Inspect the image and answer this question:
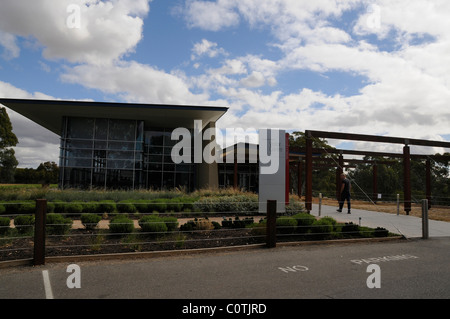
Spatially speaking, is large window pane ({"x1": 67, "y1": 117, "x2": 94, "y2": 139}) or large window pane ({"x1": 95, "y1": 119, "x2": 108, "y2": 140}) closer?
large window pane ({"x1": 67, "y1": 117, "x2": 94, "y2": 139})

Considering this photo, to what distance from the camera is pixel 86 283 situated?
4.95 m

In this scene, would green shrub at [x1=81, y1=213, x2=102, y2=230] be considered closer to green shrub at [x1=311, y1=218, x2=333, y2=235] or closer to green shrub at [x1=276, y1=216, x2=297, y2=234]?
green shrub at [x1=276, y1=216, x2=297, y2=234]

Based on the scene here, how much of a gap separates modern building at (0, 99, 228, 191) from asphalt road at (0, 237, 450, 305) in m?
17.7

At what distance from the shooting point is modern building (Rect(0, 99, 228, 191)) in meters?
23.4

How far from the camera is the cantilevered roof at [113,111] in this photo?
22.2m

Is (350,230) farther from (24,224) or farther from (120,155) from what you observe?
(120,155)

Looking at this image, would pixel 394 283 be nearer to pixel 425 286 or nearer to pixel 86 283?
pixel 425 286

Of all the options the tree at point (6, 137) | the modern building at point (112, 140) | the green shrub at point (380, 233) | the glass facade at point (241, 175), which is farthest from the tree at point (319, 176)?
the tree at point (6, 137)

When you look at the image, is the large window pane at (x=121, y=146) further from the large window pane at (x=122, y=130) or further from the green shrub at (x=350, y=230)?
the green shrub at (x=350, y=230)

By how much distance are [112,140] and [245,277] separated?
21.9 m

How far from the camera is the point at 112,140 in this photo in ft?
82.8

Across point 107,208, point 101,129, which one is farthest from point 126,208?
point 101,129

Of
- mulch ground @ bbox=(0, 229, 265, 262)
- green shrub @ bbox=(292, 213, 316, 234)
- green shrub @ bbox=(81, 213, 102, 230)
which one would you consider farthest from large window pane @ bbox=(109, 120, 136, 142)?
green shrub @ bbox=(292, 213, 316, 234)

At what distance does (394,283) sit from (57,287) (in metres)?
4.96
